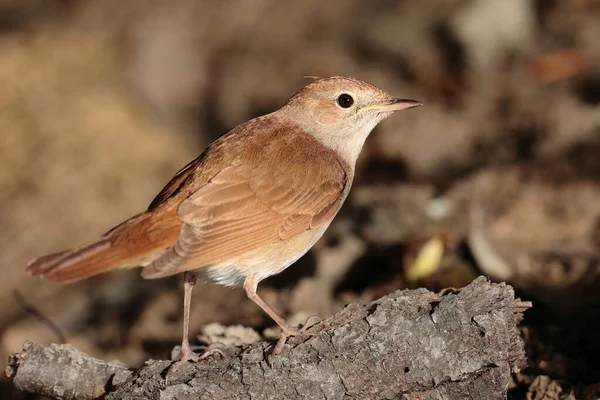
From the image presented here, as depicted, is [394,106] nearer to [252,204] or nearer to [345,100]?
[345,100]

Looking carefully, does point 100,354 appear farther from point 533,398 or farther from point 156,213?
point 533,398

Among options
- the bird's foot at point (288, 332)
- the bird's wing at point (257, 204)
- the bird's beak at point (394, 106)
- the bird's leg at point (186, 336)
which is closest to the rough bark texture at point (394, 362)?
the bird's foot at point (288, 332)

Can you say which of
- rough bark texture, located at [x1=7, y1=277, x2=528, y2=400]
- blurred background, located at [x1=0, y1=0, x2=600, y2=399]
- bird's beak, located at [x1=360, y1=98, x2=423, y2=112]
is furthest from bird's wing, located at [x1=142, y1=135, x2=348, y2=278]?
blurred background, located at [x1=0, y1=0, x2=600, y2=399]

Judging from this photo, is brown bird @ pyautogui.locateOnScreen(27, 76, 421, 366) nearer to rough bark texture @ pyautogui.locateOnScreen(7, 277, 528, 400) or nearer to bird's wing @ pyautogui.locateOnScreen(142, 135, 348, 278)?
bird's wing @ pyautogui.locateOnScreen(142, 135, 348, 278)

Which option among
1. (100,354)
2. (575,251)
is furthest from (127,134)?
(575,251)

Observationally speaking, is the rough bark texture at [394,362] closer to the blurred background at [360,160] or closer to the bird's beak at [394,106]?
the blurred background at [360,160]

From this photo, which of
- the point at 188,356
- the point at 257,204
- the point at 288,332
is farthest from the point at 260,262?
the point at 188,356
